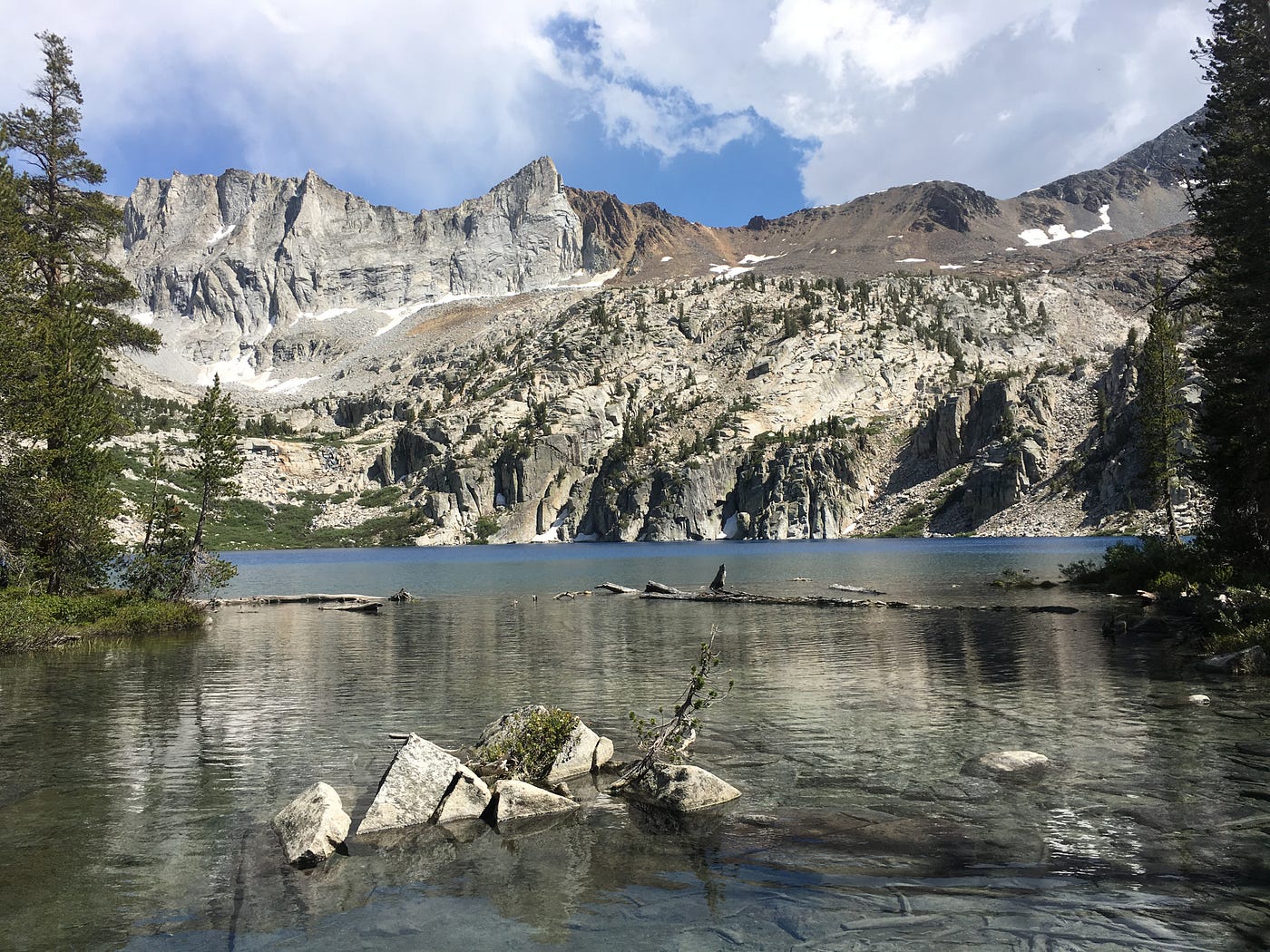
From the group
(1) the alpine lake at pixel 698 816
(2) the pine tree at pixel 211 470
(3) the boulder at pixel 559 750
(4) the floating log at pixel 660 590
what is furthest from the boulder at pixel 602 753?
(4) the floating log at pixel 660 590

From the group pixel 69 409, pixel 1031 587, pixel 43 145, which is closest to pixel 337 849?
pixel 69 409

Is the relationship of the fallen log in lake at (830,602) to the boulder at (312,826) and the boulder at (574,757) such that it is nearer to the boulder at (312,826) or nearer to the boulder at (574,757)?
the boulder at (574,757)

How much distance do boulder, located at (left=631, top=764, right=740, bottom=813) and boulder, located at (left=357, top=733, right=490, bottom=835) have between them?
10.9 feet

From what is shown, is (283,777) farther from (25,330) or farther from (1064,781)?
(25,330)

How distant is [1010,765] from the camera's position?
16391mm

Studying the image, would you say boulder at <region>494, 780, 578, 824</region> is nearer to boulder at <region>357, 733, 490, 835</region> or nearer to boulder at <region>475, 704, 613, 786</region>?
boulder at <region>357, 733, 490, 835</region>

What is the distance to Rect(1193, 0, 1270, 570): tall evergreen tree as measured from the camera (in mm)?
28547

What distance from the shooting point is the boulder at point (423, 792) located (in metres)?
14.4

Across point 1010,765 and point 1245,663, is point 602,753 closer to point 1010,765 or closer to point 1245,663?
point 1010,765

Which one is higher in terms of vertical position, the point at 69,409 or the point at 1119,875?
the point at 69,409

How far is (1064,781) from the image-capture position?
50.8 feet

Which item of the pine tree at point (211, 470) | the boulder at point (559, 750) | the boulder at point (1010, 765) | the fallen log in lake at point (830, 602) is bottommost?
the fallen log in lake at point (830, 602)

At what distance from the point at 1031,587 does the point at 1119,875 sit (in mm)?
54666

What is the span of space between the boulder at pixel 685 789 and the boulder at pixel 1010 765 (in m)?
5.34
